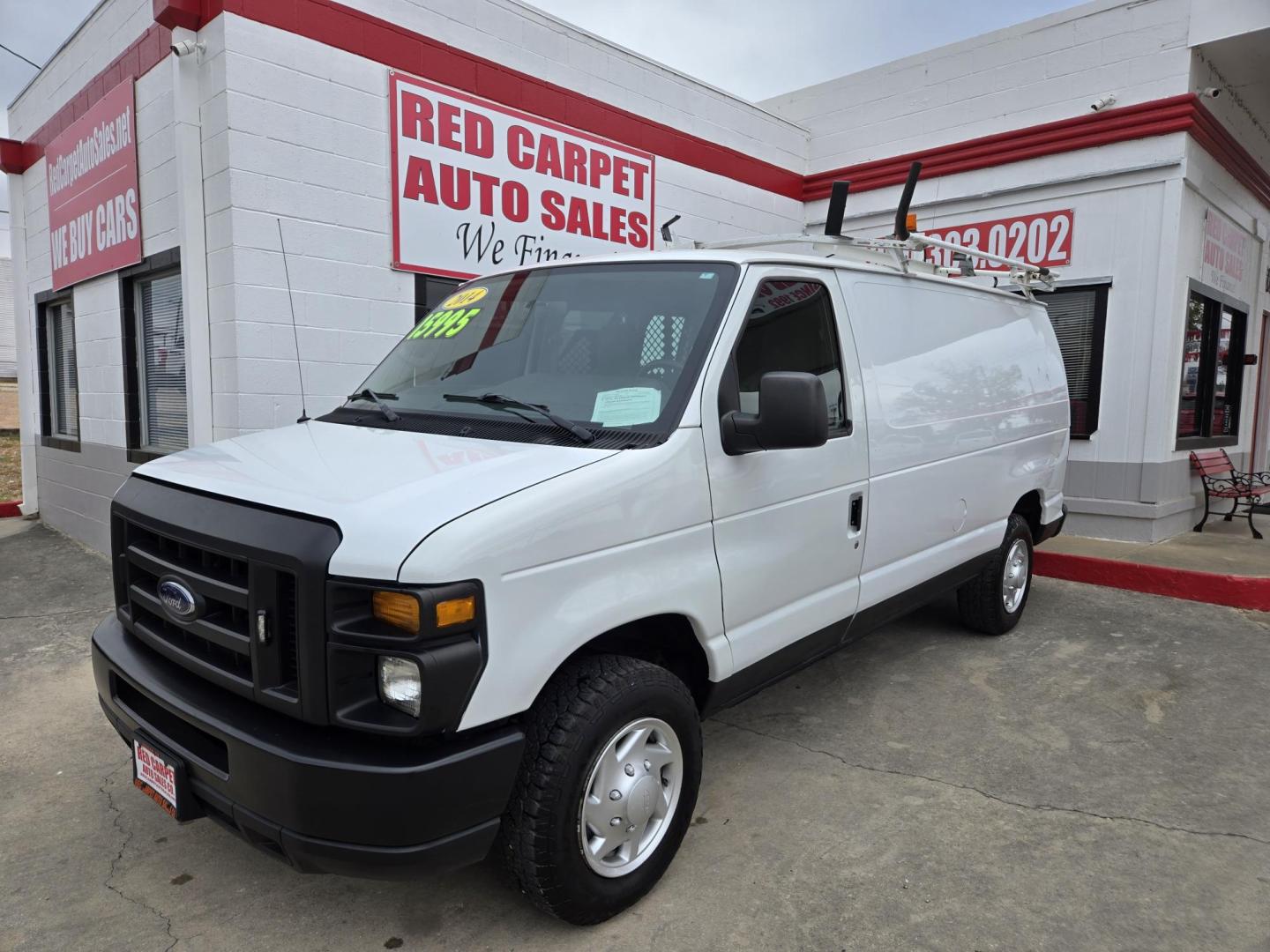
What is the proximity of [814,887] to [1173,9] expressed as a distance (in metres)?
8.54

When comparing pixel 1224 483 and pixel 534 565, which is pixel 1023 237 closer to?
pixel 1224 483

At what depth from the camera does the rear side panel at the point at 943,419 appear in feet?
12.5

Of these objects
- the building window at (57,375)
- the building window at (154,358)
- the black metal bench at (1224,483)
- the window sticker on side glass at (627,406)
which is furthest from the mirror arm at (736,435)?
the building window at (57,375)

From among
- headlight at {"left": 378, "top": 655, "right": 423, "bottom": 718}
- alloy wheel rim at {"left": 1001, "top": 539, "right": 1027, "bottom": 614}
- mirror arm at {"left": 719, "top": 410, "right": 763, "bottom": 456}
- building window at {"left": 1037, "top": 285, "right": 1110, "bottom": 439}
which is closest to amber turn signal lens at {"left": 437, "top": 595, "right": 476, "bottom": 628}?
headlight at {"left": 378, "top": 655, "right": 423, "bottom": 718}

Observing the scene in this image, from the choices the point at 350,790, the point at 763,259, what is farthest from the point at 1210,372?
the point at 350,790

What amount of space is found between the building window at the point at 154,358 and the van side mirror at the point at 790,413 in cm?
523

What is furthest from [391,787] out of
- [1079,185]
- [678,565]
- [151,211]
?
[1079,185]

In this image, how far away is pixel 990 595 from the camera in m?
5.27

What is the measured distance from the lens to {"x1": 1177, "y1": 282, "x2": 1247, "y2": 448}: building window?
28.1 feet

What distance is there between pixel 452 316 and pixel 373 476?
153 centimetres

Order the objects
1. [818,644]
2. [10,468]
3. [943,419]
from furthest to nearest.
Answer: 1. [10,468]
2. [943,419]
3. [818,644]

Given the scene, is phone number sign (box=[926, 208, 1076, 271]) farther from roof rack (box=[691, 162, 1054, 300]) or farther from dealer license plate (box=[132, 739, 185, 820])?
dealer license plate (box=[132, 739, 185, 820])

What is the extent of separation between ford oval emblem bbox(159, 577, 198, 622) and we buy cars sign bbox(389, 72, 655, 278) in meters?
→ 4.53

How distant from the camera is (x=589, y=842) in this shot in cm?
256
